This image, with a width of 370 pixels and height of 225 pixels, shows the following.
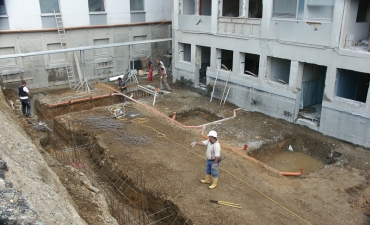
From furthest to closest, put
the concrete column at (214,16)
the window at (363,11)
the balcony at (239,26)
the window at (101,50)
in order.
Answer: the window at (101,50) < the concrete column at (214,16) < the balcony at (239,26) < the window at (363,11)

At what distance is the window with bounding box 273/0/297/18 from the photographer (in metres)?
14.3

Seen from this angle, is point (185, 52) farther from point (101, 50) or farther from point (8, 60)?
point (8, 60)

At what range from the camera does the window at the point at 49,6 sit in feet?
64.1

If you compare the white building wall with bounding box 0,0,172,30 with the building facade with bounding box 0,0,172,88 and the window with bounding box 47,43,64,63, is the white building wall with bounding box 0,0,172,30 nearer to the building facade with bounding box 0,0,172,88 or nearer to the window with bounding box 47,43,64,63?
the building facade with bounding box 0,0,172,88

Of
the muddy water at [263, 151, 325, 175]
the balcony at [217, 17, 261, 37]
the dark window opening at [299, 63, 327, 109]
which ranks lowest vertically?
the muddy water at [263, 151, 325, 175]

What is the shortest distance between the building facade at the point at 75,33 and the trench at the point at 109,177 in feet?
14.8

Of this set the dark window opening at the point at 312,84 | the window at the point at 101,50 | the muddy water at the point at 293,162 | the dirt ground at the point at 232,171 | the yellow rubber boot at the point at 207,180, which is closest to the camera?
the dirt ground at the point at 232,171

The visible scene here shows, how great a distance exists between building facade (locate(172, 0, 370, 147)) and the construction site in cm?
6

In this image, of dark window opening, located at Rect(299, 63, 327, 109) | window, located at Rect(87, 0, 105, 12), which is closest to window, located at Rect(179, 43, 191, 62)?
window, located at Rect(87, 0, 105, 12)

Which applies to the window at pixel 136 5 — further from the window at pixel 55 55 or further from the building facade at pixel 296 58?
the window at pixel 55 55

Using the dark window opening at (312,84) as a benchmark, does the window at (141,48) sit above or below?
above

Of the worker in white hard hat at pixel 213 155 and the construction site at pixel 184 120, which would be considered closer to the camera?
the construction site at pixel 184 120

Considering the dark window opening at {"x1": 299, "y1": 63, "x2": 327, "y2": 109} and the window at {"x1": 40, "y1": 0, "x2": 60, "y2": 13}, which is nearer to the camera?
the dark window opening at {"x1": 299, "y1": 63, "x2": 327, "y2": 109}

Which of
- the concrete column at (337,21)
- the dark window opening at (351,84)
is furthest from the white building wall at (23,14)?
the dark window opening at (351,84)
